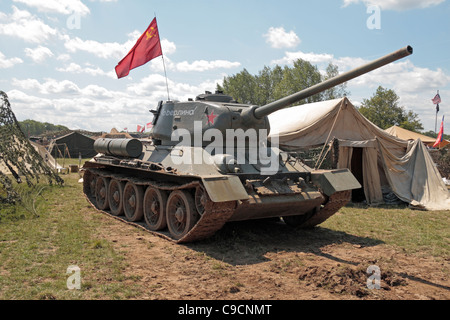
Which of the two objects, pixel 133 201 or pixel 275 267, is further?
pixel 133 201

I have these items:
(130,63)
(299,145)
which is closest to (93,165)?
(130,63)

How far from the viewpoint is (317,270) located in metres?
6.43

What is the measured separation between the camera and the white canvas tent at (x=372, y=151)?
47.1 feet

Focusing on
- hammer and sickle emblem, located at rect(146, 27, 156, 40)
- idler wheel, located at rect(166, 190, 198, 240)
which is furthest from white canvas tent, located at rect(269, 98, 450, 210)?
idler wheel, located at rect(166, 190, 198, 240)

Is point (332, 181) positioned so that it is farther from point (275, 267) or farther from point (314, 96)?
point (314, 96)

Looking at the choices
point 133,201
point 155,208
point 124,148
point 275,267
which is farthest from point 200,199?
point 124,148

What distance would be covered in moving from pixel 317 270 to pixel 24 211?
8737mm

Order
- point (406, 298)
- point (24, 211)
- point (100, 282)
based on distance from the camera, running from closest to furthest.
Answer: point (406, 298), point (100, 282), point (24, 211)

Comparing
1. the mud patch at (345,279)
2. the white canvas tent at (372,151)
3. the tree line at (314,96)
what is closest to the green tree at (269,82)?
the tree line at (314,96)

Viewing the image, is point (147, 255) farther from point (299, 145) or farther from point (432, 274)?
point (299, 145)

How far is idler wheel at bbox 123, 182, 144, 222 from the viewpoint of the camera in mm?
10375

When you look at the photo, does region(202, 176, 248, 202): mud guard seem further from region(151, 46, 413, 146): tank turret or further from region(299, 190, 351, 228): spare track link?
region(299, 190, 351, 228): spare track link

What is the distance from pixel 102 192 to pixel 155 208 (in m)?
3.80

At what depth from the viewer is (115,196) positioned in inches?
462
